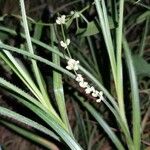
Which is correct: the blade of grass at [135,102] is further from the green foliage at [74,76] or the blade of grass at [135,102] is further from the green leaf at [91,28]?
the green leaf at [91,28]

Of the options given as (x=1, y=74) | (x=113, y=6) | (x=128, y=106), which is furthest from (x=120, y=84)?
(x=1, y=74)

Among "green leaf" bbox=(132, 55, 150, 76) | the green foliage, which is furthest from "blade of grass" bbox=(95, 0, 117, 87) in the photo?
"green leaf" bbox=(132, 55, 150, 76)

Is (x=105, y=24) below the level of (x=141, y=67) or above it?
above

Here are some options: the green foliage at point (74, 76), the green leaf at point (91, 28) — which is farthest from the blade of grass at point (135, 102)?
the green leaf at point (91, 28)

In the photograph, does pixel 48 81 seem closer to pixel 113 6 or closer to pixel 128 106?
pixel 128 106

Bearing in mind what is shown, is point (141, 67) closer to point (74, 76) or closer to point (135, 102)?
point (135, 102)

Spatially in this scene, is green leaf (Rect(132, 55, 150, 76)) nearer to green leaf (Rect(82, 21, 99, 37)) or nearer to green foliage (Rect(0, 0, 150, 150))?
green foliage (Rect(0, 0, 150, 150))

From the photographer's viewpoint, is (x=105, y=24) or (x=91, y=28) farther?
(x=91, y=28)

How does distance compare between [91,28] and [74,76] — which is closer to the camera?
[74,76]

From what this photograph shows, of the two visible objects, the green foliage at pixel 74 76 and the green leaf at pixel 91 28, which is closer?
the green foliage at pixel 74 76

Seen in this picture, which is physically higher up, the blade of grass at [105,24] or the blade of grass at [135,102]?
the blade of grass at [105,24]

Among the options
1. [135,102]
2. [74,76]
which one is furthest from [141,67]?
[74,76]
